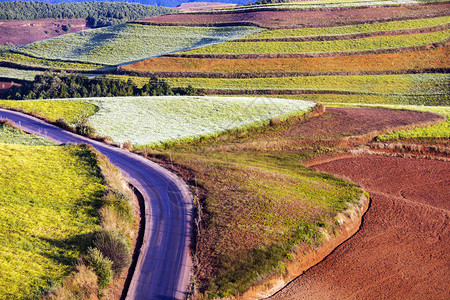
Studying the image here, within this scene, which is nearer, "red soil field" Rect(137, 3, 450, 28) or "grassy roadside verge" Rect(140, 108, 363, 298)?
"grassy roadside verge" Rect(140, 108, 363, 298)

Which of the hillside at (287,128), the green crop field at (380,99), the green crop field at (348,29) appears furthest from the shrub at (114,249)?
the green crop field at (348,29)

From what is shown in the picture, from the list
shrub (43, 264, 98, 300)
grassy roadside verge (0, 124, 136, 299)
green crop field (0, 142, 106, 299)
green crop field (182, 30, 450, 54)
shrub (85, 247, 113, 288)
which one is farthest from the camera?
green crop field (182, 30, 450, 54)

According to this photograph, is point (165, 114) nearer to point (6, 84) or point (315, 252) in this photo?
point (315, 252)

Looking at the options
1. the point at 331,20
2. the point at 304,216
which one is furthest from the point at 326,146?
the point at 331,20

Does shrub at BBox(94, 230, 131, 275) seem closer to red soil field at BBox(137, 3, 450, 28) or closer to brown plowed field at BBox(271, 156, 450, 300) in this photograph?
brown plowed field at BBox(271, 156, 450, 300)

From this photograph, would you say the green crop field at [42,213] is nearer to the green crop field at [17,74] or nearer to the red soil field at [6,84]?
the red soil field at [6,84]

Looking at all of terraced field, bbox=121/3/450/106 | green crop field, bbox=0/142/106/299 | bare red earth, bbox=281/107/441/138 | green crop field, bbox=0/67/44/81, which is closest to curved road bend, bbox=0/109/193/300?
green crop field, bbox=0/142/106/299
